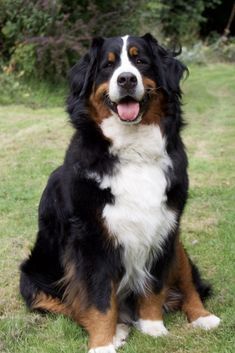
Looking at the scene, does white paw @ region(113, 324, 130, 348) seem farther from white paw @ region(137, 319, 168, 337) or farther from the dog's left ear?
the dog's left ear

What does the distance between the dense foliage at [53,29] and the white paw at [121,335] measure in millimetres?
8649

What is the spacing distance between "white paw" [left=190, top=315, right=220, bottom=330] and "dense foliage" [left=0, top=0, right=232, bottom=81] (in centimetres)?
865

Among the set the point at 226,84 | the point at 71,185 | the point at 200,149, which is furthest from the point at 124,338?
the point at 226,84

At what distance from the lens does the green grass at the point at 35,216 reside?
11.2ft

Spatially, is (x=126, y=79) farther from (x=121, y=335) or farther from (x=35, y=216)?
(x=35, y=216)

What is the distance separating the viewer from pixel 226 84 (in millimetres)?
14797

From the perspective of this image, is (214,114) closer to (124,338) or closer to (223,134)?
(223,134)

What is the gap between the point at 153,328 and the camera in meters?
3.53

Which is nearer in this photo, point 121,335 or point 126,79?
point 126,79

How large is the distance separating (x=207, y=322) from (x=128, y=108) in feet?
4.58

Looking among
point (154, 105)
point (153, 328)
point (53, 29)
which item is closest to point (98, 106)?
point (154, 105)

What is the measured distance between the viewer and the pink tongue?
11.1ft

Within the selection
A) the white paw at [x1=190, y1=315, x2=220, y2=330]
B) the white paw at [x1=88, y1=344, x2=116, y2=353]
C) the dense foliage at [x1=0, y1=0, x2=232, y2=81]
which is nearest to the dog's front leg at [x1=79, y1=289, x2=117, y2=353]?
the white paw at [x1=88, y1=344, x2=116, y2=353]

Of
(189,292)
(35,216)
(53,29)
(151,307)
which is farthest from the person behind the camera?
(53,29)
